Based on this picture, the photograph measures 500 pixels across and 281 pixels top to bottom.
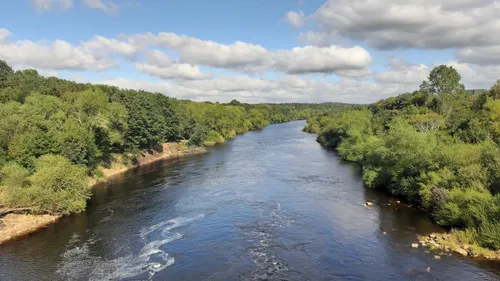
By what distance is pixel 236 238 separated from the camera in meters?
30.8

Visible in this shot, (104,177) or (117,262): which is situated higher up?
(104,177)

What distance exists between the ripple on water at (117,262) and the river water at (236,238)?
71mm

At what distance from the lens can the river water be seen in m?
24.8

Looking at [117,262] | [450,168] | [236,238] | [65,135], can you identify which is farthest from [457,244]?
[65,135]

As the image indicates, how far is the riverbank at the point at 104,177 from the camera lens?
1298 inches

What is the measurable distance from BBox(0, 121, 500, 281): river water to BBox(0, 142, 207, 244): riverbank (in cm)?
158

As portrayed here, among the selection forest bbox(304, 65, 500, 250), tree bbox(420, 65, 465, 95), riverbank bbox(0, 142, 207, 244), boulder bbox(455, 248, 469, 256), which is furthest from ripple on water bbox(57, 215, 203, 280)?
tree bbox(420, 65, 465, 95)

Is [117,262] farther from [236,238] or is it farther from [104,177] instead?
[104,177]

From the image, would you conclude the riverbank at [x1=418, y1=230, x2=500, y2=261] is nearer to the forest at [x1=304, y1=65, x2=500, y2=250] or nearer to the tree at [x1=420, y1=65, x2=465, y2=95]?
the forest at [x1=304, y1=65, x2=500, y2=250]

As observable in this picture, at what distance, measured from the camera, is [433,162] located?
3831 cm

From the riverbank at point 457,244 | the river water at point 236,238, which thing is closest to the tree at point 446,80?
the river water at point 236,238

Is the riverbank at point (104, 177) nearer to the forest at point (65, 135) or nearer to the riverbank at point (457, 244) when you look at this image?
the forest at point (65, 135)

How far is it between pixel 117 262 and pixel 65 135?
25287 mm

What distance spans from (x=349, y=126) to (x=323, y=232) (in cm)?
5749
